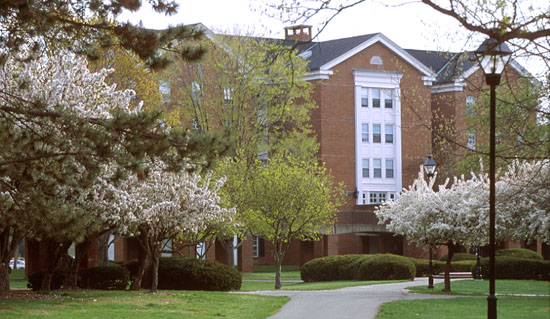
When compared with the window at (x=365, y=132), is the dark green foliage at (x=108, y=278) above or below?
below

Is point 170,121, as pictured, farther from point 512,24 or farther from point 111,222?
point 512,24

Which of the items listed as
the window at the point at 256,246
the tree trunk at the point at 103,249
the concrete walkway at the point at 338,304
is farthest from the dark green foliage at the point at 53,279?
the window at the point at 256,246

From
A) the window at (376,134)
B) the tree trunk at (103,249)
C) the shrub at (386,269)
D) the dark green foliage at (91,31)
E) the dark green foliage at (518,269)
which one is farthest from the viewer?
the window at (376,134)

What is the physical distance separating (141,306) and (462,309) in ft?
24.4

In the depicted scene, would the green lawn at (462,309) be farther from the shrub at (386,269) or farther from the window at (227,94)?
the window at (227,94)

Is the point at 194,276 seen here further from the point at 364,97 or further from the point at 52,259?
the point at 364,97

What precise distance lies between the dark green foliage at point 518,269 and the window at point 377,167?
2138 cm

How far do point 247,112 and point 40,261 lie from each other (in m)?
13.1

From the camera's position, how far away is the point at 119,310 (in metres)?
19.0

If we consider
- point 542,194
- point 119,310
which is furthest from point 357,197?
point 119,310

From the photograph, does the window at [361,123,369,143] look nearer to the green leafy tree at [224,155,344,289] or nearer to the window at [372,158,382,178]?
the window at [372,158,382,178]

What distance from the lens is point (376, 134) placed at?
2249 inches

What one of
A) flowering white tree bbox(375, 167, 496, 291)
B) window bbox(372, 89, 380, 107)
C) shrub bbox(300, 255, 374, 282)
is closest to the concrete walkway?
flowering white tree bbox(375, 167, 496, 291)

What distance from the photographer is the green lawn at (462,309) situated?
18.0m
